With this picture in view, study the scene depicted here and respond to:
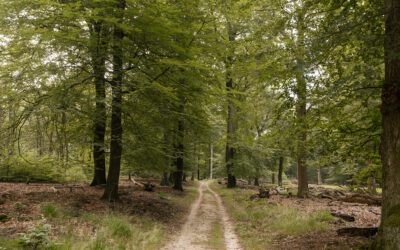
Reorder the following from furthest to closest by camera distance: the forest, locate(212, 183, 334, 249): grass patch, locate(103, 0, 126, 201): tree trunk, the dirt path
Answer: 1. locate(103, 0, 126, 201): tree trunk
2. locate(212, 183, 334, 249): grass patch
3. the dirt path
4. the forest

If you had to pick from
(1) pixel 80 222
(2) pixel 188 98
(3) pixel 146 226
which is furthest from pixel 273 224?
(1) pixel 80 222

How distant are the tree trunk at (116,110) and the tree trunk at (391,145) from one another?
7719mm

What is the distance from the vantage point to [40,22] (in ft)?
34.9

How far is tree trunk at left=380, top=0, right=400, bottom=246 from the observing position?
241 inches

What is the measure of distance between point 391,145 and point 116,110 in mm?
9678

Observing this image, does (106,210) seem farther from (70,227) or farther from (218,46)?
(218,46)

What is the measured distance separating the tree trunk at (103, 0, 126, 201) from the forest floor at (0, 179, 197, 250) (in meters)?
0.90

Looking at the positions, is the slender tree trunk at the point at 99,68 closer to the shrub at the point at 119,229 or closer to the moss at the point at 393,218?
the shrub at the point at 119,229

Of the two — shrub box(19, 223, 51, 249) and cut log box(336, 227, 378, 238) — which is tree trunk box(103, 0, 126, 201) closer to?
shrub box(19, 223, 51, 249)

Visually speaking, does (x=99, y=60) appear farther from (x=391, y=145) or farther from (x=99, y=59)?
(x=391, y=145)

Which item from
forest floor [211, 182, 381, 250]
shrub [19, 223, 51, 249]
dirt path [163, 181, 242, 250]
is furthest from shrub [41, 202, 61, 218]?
forest floor [211, 182, 381, 250]

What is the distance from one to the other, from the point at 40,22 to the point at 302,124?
9.62m

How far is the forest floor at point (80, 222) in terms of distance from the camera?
6707 millimetres

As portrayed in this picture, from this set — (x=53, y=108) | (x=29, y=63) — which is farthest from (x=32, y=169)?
(x=53, y=108)
